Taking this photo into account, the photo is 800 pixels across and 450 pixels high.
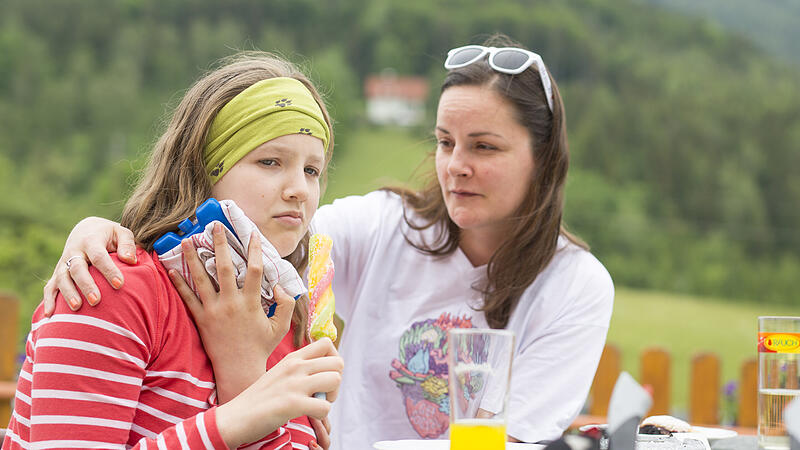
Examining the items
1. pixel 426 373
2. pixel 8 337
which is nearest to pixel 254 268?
pixel 426 373

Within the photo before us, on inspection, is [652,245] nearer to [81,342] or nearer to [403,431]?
[403,431]

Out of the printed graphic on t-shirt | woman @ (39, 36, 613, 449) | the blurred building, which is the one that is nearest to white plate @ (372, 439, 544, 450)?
woman @ (39, 36, 613, 449)

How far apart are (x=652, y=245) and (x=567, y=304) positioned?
61.7 ft

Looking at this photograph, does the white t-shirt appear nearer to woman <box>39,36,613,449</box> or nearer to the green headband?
woman <box>39,36,613,449</box>

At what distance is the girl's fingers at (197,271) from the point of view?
128 cm

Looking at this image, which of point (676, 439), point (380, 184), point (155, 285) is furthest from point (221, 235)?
point (380, 184)

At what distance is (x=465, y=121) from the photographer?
226cm

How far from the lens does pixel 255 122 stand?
1.43m

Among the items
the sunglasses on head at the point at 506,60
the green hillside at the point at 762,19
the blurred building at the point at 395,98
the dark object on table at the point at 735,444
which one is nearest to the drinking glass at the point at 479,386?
the dark object on table at the point at 735,444

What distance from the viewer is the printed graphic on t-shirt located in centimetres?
226

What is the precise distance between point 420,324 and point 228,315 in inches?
44.6

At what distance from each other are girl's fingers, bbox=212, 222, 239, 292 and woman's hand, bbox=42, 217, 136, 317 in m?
0.13

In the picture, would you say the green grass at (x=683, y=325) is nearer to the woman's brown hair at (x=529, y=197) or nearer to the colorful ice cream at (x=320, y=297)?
the woman's brown hair at (x=529, y=197)

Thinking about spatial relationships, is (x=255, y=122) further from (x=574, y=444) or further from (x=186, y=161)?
(x=574, y=444)
